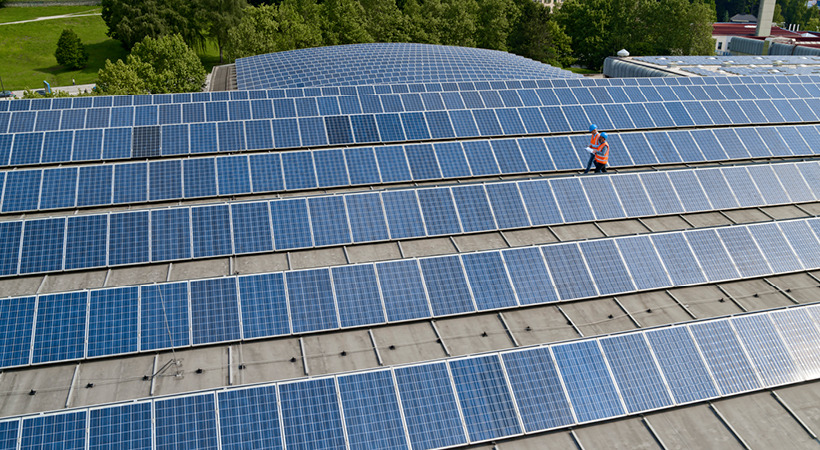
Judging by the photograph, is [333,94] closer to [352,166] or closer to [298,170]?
[352,166]

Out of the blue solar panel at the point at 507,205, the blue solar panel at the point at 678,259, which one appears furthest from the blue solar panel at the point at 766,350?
the blue solar panel at the point at 507,205

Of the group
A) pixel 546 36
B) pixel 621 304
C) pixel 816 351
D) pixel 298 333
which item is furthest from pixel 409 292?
pixel 546 36

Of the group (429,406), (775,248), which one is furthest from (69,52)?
(775,248)

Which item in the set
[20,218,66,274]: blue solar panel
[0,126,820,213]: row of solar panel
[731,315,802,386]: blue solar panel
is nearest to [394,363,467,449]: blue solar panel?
[731,315,802,386]: blue solar panel

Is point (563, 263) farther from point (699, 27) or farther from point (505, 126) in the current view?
point (699, 27)

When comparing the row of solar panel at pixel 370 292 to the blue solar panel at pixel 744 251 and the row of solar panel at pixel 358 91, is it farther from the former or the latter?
the row of solar panel at pixel 358 91

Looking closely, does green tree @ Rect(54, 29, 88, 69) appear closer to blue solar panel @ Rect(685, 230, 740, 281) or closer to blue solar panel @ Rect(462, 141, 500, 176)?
blue solar panel @ Rect(462, 141, 500, 176)
